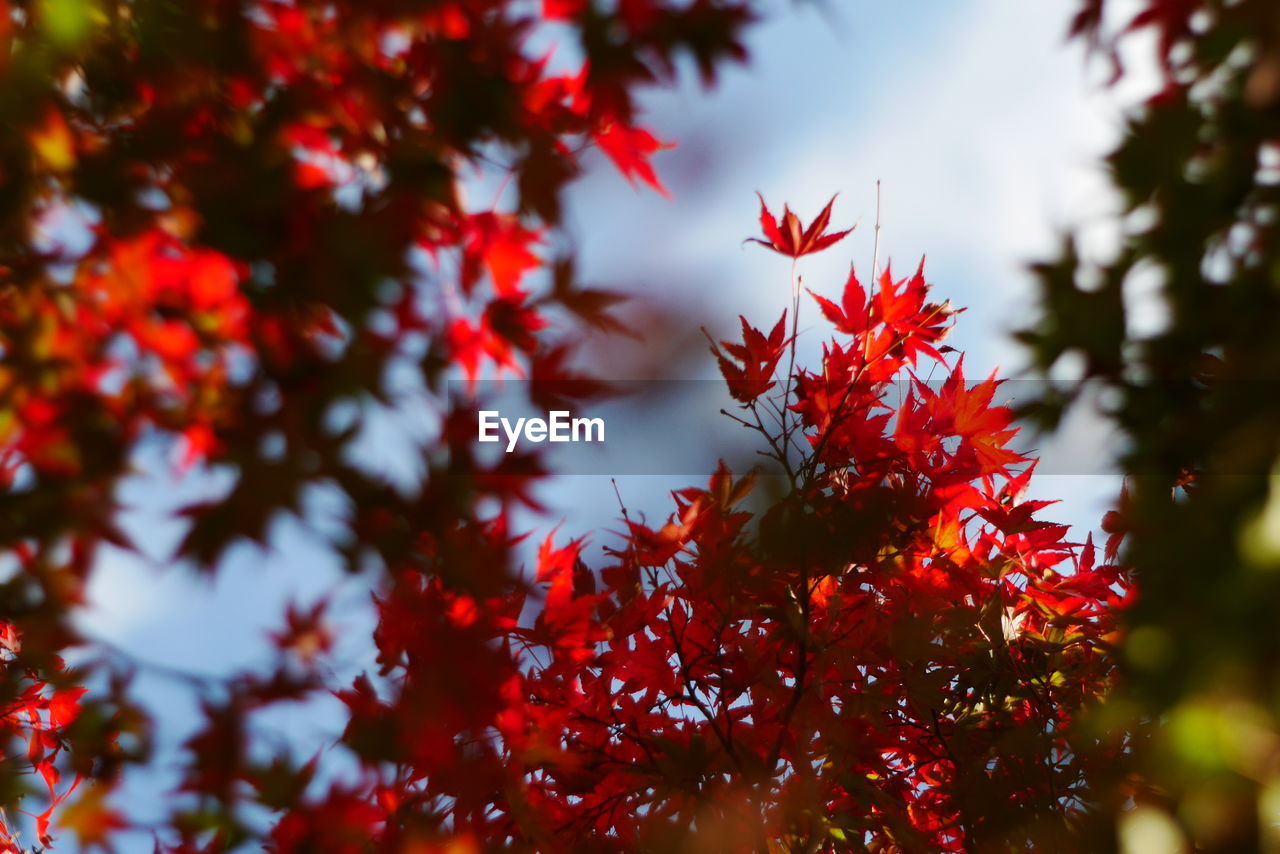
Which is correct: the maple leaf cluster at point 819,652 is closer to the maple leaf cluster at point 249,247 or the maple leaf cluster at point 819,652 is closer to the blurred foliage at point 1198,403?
the maple leaf cluster at point 249,247

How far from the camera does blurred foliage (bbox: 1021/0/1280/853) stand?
0.73 m

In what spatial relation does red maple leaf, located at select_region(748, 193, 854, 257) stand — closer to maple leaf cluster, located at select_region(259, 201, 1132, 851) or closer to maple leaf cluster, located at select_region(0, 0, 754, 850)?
maple leaf cluster, located at select_region(259, 201, 1132, 851)

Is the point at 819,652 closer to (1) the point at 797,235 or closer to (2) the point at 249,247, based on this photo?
(1) the point at 797,235

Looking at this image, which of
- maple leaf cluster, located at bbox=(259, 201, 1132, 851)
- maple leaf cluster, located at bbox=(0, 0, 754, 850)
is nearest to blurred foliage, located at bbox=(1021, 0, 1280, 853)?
maple leaf cluster, located at bbox=(0, 0, 754, 850)

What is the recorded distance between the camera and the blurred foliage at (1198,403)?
73 cm

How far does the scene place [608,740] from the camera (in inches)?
79.6

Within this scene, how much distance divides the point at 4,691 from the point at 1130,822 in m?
2.00

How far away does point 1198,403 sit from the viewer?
102 cm

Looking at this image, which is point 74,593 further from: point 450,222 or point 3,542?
point 450,222

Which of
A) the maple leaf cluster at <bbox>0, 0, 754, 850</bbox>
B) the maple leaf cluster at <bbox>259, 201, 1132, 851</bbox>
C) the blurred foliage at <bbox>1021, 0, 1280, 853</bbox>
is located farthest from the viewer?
the maple leaf cluster at <bbox>259, 201, 1132, 851</bbox>

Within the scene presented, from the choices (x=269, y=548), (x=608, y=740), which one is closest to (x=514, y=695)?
(x=608, y=740)

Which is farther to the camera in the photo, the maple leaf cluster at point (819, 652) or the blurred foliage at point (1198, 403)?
the maple leaf cluster at point (819, 652)

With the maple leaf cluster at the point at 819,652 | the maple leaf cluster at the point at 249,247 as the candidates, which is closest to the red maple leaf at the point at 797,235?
the maple leaf cluster at the point at 819,652

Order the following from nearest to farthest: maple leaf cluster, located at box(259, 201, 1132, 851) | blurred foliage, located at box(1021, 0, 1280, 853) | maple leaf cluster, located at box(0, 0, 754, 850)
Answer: blurred foliage, located at box(1021, 0, 1280, 853) → maple leaf cluster, located at box(0, 0, 754, 850) → maple leaf cluster, located at box(259, 201, 1132, 851)
